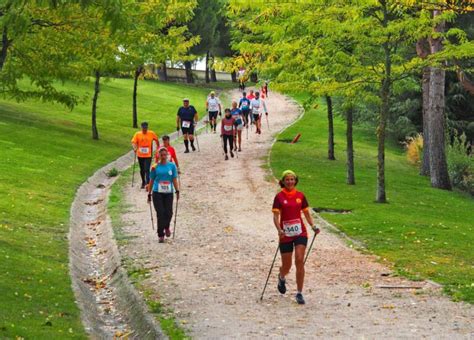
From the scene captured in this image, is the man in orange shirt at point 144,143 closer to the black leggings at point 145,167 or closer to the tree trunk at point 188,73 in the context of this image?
the black leggings at point 145,167

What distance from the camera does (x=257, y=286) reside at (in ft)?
44.1

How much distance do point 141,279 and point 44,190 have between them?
9.39m

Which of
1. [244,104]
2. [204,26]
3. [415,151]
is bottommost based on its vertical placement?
[415,151]

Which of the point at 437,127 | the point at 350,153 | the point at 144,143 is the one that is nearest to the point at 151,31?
the point at 144,143

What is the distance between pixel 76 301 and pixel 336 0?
10.6m

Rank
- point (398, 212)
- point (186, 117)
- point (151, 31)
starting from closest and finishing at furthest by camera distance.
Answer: point (398, 212) → point (151, 31) → point (186, 117)

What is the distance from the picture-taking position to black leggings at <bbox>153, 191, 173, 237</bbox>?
17.1 metres

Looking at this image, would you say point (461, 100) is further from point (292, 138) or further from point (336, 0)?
point (336, 0)

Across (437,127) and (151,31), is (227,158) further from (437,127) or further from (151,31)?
(151,31)

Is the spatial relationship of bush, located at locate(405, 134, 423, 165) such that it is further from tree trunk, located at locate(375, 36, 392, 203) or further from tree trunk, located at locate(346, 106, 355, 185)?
tree trunk, located at locate(375, 36, 392, 203)

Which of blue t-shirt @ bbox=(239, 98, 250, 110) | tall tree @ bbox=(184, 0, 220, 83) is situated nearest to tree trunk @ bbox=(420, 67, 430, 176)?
blue t-shirt @ bbox=(239, 98, 250, 110)

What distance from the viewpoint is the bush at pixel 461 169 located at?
Result: 3131 centimetres

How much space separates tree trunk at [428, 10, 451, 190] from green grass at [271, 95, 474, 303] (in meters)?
0.63

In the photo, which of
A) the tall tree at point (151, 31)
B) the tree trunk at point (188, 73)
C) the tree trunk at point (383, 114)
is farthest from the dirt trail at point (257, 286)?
the tree trunk at point (188, 73)
